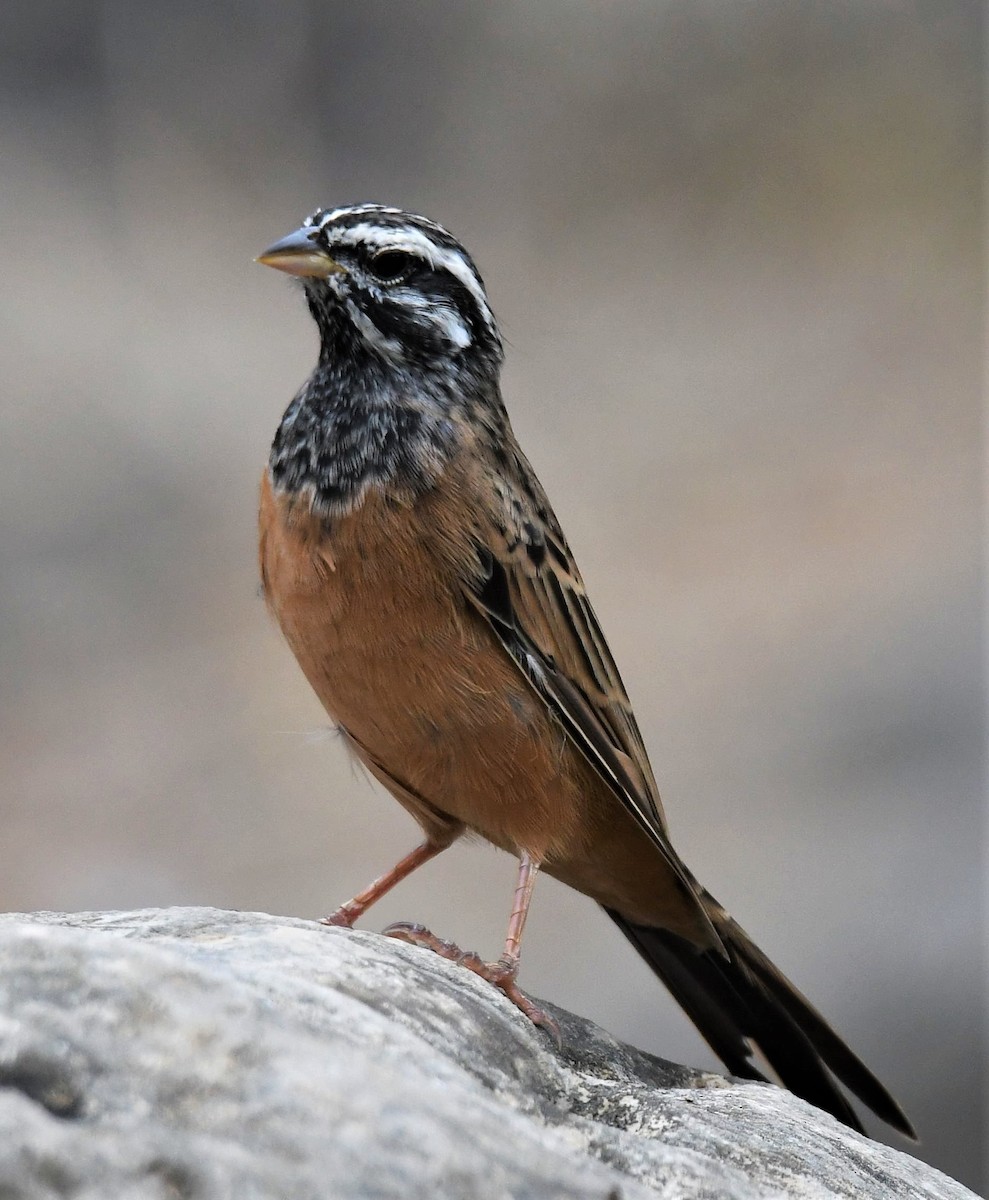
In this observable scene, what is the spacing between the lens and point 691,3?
1638 centimetres

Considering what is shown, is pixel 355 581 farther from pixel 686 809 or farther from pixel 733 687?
pixel 733 687

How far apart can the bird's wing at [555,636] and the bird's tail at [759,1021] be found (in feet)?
1.51

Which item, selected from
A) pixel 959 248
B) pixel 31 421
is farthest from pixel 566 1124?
pixel 959 248

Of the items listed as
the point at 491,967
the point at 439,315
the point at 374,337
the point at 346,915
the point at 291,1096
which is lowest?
the point at 291,1096

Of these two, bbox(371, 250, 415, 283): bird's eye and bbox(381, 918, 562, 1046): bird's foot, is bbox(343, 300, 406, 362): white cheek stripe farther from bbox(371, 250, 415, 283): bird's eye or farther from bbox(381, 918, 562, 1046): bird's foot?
bbox(381, 918, 562, 1046): bird's foot

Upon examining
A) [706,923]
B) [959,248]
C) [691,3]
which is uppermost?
[691,3]

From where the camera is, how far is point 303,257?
5.22 m

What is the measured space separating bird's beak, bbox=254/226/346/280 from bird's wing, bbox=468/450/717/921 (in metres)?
0.99

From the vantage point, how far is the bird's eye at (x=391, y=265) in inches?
209

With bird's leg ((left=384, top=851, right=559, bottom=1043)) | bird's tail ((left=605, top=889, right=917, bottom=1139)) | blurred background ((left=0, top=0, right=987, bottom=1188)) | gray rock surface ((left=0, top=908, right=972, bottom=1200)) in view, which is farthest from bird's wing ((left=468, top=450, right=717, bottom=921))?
blurred background ((left=0, top=0, right=987, bottom=1188))

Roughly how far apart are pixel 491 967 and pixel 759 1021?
1.46m

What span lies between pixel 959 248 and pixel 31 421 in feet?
33.9

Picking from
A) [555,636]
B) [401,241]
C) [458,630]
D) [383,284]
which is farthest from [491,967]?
[401,241]

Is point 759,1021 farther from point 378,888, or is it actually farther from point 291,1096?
point 291,1096
